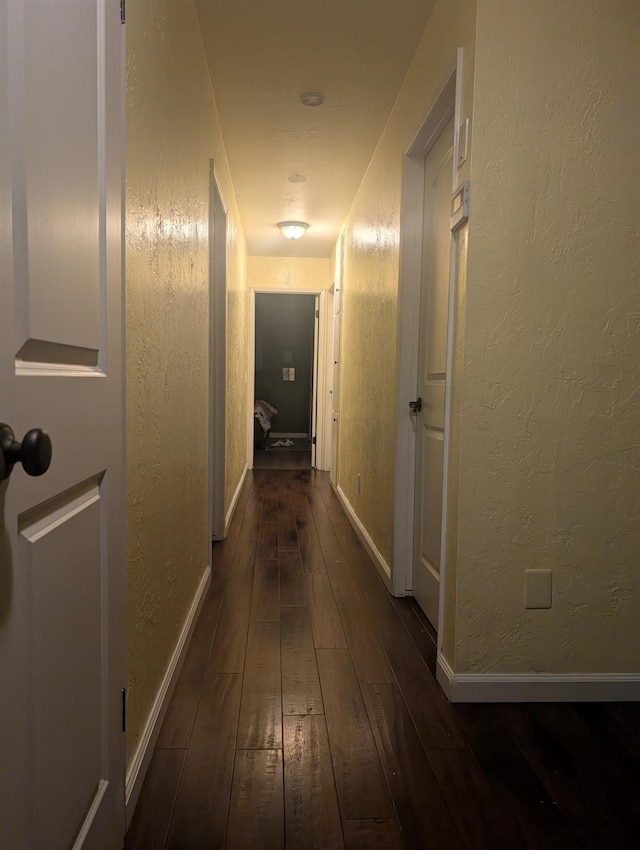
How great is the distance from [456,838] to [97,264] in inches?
55.3

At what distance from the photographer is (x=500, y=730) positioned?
182 cm

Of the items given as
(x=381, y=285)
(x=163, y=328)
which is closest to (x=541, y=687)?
(x=163, y=328)

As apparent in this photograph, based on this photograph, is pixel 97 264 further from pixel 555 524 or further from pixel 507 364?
pixel 555 524

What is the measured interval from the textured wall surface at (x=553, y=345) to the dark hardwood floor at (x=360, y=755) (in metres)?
0.26

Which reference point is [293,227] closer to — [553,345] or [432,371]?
[432,371]

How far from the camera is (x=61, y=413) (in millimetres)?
853

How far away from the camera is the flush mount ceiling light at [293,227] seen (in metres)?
5.41

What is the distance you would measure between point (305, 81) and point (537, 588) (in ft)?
7.98

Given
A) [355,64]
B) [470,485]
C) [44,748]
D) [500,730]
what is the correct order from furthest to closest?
[355,64] < [470,485] < [500,730] < [44,748]

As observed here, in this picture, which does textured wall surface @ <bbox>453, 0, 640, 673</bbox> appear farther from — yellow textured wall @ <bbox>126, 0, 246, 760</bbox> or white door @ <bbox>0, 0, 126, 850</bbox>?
white door @ <bbox>0, 0, 126, 850</bbox>

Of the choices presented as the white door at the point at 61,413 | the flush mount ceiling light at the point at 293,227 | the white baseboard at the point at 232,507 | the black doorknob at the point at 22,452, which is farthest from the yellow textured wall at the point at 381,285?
the black doorknob at the point at 22,452

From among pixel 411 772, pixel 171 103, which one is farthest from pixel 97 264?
pixel 411 772

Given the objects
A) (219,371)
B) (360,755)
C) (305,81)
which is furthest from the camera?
(219,371)

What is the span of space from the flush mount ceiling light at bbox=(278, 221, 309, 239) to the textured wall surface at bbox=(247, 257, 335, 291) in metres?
1.46
